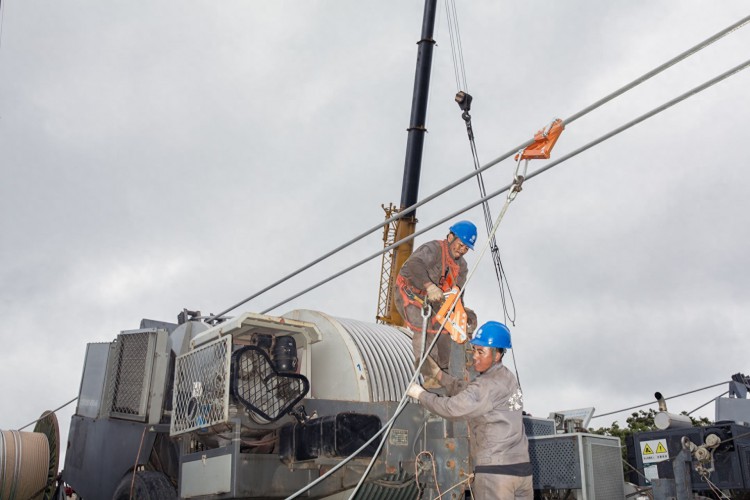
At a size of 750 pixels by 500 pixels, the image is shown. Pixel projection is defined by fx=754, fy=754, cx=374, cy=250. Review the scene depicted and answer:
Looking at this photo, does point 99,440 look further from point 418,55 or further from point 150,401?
point 418,55

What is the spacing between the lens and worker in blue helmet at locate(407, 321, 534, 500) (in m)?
6.68

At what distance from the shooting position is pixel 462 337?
7.83 m

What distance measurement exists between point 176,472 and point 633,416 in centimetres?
2223

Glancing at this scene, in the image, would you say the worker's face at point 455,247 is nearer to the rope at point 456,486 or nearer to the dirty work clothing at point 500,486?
the rope at point 456,486

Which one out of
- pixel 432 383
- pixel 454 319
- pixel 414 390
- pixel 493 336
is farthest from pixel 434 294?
pixel 414 390

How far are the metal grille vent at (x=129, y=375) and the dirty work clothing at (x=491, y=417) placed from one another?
559 cm

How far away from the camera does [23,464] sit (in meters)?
12.1

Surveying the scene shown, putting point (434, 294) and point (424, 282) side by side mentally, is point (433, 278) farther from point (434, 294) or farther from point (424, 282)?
point (434, 294)

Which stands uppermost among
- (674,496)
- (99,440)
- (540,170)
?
(540,170)

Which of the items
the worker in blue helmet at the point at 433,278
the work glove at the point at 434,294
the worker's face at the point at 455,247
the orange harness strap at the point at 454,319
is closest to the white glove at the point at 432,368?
the worker in blue helmet at the point at 433,278

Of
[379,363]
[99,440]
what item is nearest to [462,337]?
[379,363]

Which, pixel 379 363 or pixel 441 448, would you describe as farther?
pixel 379 363

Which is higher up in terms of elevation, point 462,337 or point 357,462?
point 462,337

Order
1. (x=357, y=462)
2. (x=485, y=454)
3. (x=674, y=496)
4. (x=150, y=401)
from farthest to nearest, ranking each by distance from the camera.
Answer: (x=150, y=401), (x=674, y=496), (x=357, y=462), (x=485, y=454)
